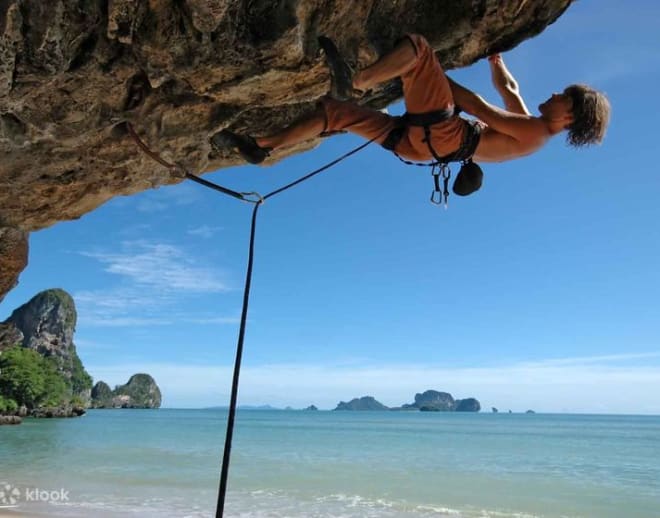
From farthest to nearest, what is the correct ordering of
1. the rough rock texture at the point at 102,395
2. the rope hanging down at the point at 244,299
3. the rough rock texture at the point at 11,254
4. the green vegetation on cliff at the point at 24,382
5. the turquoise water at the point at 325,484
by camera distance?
1. the rough rock texture at the point at 102,395
2. the green vegetation on cliff at the point at 24,382
3. the turquoise water at the point at 325,484
4. the rough rock texture at the point at 11,254
5. the rope hanging down at the point at 244,299

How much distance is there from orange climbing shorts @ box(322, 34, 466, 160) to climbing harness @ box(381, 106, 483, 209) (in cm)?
3

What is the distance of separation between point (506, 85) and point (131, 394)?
16102 centimetres

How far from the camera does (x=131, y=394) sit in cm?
14975

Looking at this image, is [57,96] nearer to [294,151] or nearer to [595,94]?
[294,151]

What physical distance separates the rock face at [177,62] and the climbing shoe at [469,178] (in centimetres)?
91

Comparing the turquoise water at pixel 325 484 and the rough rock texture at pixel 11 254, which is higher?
the rough rock texture at pixel 11 254

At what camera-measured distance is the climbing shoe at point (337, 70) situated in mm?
3352

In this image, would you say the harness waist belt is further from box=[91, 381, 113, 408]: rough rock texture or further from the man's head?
box=[91, 381, 113, 408]: rough rock texture

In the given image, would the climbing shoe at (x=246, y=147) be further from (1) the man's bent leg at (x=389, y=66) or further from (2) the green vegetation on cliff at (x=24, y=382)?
(2) the green vegetation on cliff at (x=24, y=382)

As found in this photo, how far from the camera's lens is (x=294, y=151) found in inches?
219

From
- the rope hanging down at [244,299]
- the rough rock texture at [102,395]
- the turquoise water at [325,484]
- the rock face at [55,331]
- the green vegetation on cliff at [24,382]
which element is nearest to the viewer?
the rope hanging down at [244,299]

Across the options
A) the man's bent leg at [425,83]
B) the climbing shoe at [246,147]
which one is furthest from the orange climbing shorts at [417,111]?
the climbing shoe at [246,147]

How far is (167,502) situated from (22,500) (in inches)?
107

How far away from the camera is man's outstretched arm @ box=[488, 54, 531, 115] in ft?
12.6
